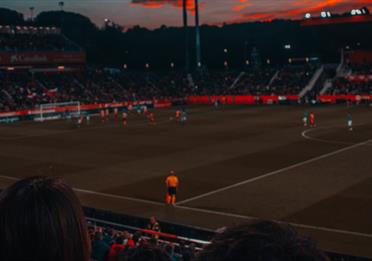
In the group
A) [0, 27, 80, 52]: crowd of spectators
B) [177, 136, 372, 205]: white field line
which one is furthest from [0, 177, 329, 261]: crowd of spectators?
[0, 27, 80, 52]: crowd of spectators

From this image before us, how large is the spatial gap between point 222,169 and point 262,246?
26407mm

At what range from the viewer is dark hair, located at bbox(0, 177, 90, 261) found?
2.33m

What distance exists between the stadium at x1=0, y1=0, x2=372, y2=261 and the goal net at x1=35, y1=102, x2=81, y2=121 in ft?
0.59

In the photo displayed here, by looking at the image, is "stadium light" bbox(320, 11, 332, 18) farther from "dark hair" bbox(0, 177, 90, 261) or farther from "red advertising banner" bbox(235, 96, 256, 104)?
"dark hair" bbox(0, 177, 90, 261)

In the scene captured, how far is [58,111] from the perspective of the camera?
2662 inches

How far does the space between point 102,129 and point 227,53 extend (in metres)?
85.2

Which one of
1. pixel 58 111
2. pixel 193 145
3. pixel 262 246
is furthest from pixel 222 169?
pixel 58 111

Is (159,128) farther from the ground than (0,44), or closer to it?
closer to it

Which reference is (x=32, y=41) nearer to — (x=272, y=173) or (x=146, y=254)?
(x=272, y=173)

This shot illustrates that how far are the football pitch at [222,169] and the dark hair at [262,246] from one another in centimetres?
654

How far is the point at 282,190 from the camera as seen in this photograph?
22.8 m

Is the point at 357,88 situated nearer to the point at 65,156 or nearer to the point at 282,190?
the point at 65,156

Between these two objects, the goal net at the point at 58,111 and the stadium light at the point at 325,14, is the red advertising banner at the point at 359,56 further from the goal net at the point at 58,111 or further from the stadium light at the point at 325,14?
the goal net at the point at 58,111

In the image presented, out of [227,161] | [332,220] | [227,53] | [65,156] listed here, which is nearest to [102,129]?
[65,156]
